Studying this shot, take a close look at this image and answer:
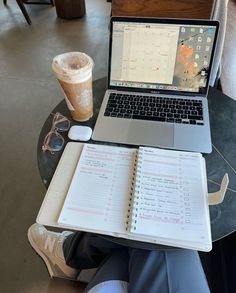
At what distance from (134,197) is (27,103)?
1543 mm

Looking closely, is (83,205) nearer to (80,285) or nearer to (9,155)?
(80,285)

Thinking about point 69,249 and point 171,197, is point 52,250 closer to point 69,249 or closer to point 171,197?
point 69,249

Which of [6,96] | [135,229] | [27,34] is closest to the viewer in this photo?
[135,229]

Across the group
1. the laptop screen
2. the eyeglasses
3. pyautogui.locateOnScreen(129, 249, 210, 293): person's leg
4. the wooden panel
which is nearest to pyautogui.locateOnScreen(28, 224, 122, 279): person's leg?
pyautogui.locateOnScreen(129, 249, 210, 293): person's leg

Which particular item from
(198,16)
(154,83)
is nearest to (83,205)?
(154,83)

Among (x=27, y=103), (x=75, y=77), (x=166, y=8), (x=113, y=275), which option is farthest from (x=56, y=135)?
(x=27, y=103)

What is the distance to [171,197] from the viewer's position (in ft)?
2.12

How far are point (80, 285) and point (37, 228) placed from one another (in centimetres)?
37

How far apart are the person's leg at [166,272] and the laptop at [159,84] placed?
11.4 inches

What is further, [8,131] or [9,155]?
[8,131]

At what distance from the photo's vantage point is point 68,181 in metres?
0.70

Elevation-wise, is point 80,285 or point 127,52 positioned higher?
point 127,52

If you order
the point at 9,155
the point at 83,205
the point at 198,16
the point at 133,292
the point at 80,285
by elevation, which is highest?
the point at 198,16

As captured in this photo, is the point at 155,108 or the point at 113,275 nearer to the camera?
the point at 113,275
